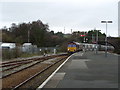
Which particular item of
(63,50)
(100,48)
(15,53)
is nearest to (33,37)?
(63,50)

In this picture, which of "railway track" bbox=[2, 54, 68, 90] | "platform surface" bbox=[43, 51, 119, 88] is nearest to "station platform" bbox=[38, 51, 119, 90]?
"platform surface" bbox=[43, 51, 119, 88]

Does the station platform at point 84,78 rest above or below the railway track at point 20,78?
above

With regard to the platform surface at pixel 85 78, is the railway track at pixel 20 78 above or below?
below

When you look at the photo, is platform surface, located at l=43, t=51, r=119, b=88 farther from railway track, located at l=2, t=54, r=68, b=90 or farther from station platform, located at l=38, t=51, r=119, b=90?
railway track, located at l=2, t=54, r=68, b=90

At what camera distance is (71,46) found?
170ft

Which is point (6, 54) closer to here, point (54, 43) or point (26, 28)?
point (26, 28)

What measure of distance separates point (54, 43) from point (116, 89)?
A: 296 feet

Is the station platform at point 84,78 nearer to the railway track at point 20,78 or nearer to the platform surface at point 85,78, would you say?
the platform surface at point 85,78

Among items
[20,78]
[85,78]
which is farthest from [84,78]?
[20,78]

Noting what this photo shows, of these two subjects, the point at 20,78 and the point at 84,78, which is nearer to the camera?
the point at 84,78

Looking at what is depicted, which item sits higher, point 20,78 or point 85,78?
point 85,78

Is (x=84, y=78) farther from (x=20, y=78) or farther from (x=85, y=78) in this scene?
(x=20, y=78)

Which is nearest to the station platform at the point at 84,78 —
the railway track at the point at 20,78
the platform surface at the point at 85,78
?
the platform surface at the point at 85,78

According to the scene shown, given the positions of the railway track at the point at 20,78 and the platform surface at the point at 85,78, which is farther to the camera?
the railway track at the point at 20,78
